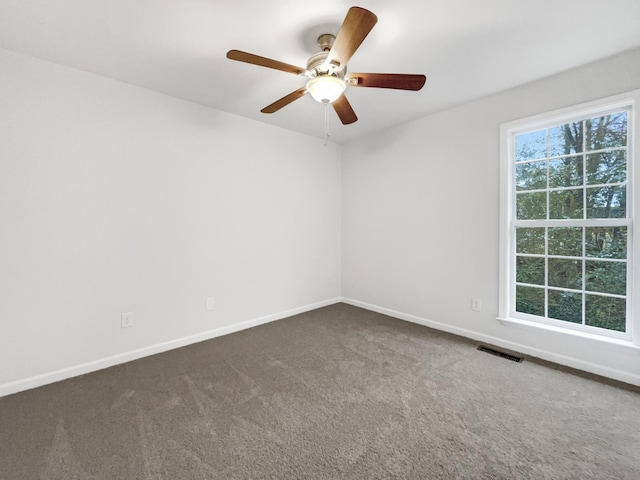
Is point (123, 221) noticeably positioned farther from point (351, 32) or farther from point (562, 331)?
point (562, 331)

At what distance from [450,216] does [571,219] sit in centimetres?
98

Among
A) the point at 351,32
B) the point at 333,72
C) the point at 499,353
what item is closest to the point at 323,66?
the point at 333,72

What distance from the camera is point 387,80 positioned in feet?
5.86

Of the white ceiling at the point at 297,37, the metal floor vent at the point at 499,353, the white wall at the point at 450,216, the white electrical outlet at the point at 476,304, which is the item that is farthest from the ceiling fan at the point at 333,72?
the metal floor vent at the point at 499,353

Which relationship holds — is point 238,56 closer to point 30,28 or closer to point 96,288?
point 30,28

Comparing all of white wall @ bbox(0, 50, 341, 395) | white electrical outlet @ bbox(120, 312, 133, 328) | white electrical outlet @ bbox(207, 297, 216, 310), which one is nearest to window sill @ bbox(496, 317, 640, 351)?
white wall @ bbox(0, 50, 341, 395)

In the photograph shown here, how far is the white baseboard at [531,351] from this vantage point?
211cm

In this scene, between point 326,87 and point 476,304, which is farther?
point 476,304

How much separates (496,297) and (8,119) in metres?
4.21

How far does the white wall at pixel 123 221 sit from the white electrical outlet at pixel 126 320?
0.04 metres

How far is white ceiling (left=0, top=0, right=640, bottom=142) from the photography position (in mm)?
1642

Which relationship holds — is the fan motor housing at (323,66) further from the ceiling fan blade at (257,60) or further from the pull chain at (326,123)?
the pull chain at (326,123)

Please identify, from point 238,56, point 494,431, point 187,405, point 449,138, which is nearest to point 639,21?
point 449,138

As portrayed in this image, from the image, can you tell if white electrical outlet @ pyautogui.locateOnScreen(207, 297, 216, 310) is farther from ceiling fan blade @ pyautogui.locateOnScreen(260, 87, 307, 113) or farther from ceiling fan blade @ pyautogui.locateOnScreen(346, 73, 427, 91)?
ceiling fan blade @ pyautogui.locateOnScreen(346, 73, 427, 91)
